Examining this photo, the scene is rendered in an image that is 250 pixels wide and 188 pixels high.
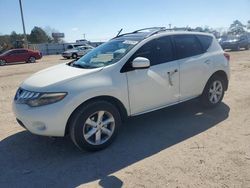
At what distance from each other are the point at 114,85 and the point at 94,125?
68 centimetres

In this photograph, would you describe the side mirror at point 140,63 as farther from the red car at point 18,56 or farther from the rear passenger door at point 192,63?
the red car at point 18,56

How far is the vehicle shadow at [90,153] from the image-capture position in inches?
145

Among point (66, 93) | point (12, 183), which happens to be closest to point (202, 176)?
point (66, 93)

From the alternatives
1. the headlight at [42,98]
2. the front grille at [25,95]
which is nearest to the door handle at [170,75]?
the headlight at [42,98]

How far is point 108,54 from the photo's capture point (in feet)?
16.5

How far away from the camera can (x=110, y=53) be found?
5.04 m

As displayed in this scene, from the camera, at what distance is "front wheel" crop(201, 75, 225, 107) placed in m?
5.95

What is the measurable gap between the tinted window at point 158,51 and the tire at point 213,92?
1.27 m

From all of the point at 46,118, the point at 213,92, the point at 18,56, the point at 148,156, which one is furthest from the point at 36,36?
the point at 148,156

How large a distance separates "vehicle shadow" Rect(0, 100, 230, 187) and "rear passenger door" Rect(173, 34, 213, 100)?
0.61 meters

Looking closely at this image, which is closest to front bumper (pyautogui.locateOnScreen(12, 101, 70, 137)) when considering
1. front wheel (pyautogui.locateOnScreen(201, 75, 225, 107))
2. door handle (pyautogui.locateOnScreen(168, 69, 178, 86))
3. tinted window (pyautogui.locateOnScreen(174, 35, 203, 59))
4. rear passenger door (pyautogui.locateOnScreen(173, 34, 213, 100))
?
door handle (pyautogui.locateOnScreen(168, 69, 178, 86))

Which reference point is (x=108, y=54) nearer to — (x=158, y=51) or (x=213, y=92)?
(x=158, y=51)

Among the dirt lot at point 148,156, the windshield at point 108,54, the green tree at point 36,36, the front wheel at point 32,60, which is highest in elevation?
the green tree at point 36,36

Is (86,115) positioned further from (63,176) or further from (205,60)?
(205,60)
